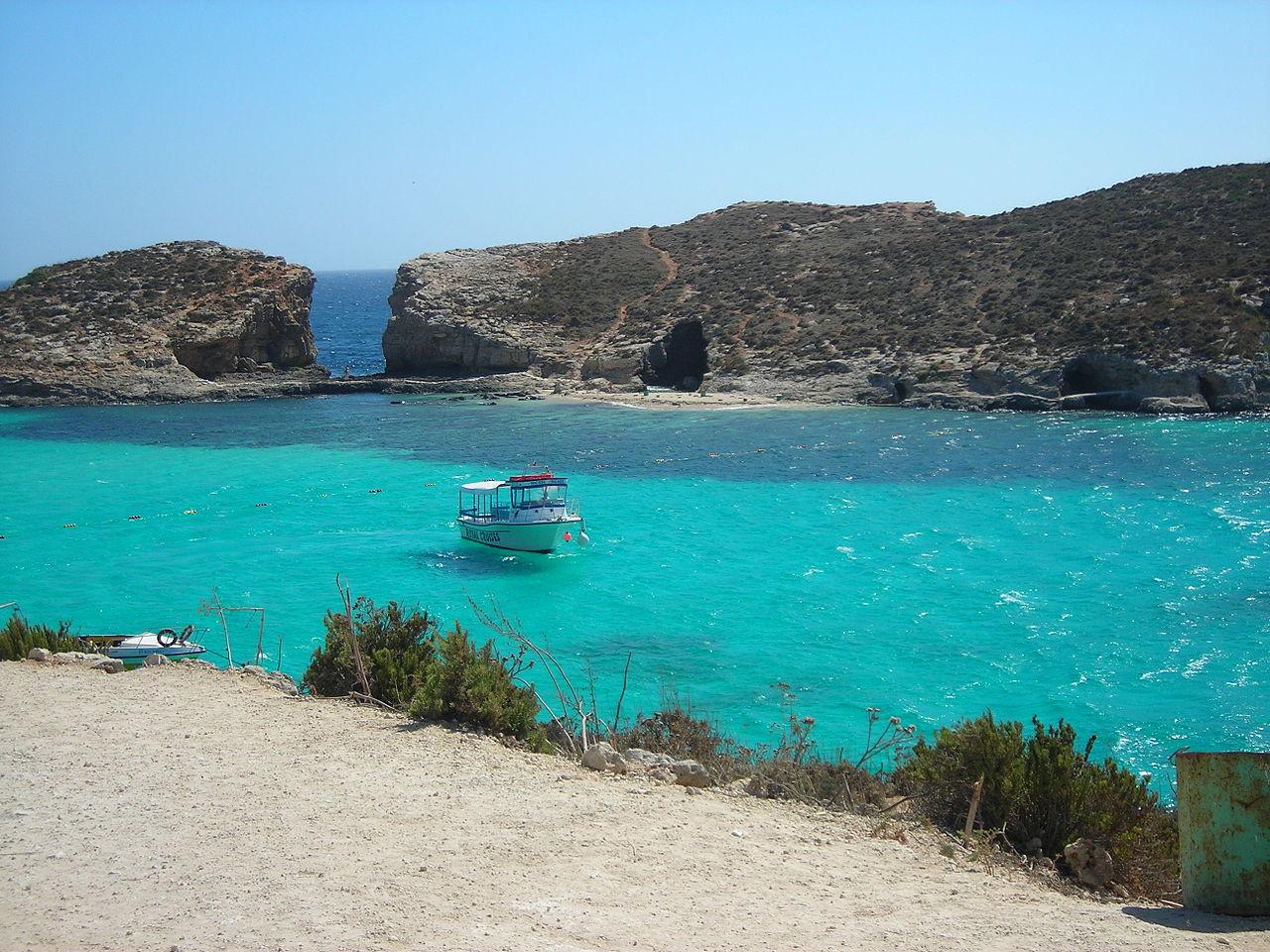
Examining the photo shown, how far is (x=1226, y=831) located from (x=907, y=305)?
51305mm

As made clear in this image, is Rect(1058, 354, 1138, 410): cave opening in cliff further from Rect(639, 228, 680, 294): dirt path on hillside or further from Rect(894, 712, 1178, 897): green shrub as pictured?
Rect(894, 712, 1178, 897): green shrub

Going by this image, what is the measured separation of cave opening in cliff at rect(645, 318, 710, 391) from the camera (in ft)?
190

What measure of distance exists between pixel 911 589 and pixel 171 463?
28201mm

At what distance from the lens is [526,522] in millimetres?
25625

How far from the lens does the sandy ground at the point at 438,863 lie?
6.12 meters

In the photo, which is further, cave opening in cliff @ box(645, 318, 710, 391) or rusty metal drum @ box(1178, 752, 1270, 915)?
cave opening in cliff @ box(645, 318, 710, 391)

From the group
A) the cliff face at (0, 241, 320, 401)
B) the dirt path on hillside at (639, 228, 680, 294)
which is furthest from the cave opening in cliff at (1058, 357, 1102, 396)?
the cliff face at (0, 241, 320, 401)

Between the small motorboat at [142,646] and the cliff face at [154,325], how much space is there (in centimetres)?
4321

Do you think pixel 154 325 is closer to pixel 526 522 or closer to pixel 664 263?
pixel 664 263

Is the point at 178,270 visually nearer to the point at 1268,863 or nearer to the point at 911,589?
the point at 911,589

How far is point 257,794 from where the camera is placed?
8375mm

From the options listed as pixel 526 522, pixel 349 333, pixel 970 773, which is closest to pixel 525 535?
pixel 526 522

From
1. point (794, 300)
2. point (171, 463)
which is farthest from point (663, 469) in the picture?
point (794, 300)

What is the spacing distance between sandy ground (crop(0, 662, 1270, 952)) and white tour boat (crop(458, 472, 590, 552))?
1560cm
